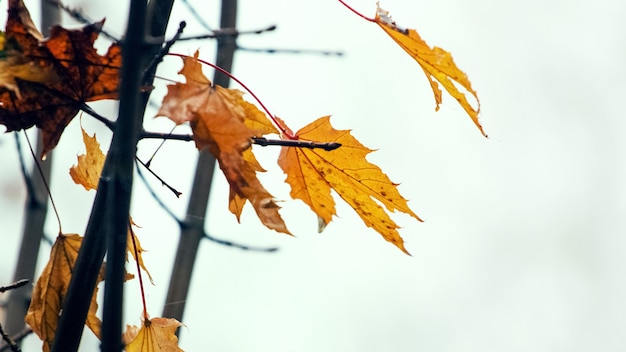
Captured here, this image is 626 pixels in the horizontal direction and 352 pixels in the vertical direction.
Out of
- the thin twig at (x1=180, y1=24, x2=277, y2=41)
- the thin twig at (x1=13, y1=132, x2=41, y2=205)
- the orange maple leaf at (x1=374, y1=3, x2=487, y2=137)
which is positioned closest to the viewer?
the thin twig at (x1=180, y1=24, x2=277, y2=41)

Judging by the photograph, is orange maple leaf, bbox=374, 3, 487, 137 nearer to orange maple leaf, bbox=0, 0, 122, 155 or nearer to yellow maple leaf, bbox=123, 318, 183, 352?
orange maple leaf, bbox=0, 0, 122, 155

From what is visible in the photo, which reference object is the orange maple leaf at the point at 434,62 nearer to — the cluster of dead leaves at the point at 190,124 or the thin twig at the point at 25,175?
the cluster of dead leaves at the point at 190,124

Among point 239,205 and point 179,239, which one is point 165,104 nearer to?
point 239,205

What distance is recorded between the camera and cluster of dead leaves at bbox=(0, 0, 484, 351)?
641mm

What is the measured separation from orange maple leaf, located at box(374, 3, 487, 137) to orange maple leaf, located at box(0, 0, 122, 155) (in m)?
0.24

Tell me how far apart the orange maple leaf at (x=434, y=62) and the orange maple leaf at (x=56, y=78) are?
0.24m

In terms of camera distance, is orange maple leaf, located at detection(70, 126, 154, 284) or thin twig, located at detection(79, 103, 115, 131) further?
orange maple leaf, located at detection(70, 126, 154, 284)

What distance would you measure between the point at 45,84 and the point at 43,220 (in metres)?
1.16

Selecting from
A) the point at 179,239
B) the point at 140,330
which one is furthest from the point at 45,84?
the point at 179,239

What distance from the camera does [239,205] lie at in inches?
31.5

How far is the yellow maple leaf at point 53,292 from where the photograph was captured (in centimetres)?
74

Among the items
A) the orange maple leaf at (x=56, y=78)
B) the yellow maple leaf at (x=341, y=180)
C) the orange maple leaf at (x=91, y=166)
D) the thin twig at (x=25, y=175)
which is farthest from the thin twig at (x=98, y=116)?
the thin twig at (x=25, y=175)

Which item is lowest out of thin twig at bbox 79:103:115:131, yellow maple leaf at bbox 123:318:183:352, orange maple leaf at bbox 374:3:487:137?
yellow maple leaf at bbox 123:318:183:352

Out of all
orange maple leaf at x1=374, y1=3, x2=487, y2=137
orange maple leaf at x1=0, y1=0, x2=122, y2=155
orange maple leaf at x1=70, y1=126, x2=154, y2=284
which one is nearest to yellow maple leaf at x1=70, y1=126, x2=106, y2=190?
orange maple leaf at x1=70, y1=126, x2=154, y2=284
